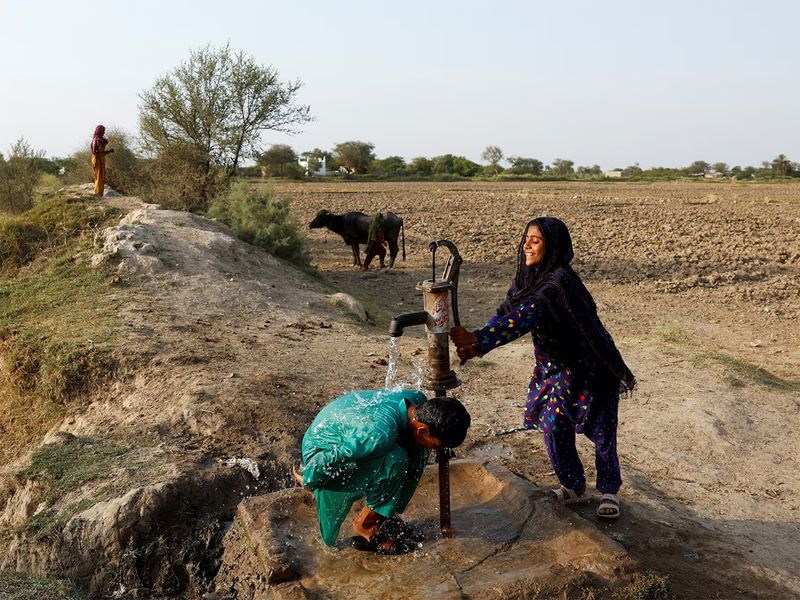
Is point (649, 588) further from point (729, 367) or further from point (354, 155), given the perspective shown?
point (354, 155)

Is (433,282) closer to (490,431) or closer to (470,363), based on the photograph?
(490,431)

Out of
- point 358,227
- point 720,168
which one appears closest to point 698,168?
point 720,168

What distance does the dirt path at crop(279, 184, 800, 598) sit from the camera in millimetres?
3807

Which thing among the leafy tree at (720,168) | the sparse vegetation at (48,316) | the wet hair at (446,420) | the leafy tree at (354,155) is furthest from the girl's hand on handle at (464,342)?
the leafy tree at (720,168)

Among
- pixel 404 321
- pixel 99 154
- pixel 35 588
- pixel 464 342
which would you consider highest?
pixel 99 154

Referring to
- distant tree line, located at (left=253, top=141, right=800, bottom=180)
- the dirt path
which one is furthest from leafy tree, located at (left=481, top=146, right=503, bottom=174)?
the dirt path

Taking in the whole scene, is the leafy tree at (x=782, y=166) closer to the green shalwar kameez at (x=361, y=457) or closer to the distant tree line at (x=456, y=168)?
the distant tree line at (x=456, y=168)

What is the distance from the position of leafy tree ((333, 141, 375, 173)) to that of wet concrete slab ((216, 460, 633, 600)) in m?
53.8

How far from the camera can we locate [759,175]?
57.8 metres

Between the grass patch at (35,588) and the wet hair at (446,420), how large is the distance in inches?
75.0

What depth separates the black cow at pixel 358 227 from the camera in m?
13.7

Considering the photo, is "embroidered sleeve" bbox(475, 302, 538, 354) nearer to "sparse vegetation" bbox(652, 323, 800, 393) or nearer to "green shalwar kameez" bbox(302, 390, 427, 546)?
"green shalwar kameez" bbox(302, 390, 427, 546)

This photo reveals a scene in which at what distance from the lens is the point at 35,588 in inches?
140

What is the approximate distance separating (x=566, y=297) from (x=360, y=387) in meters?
2.65
